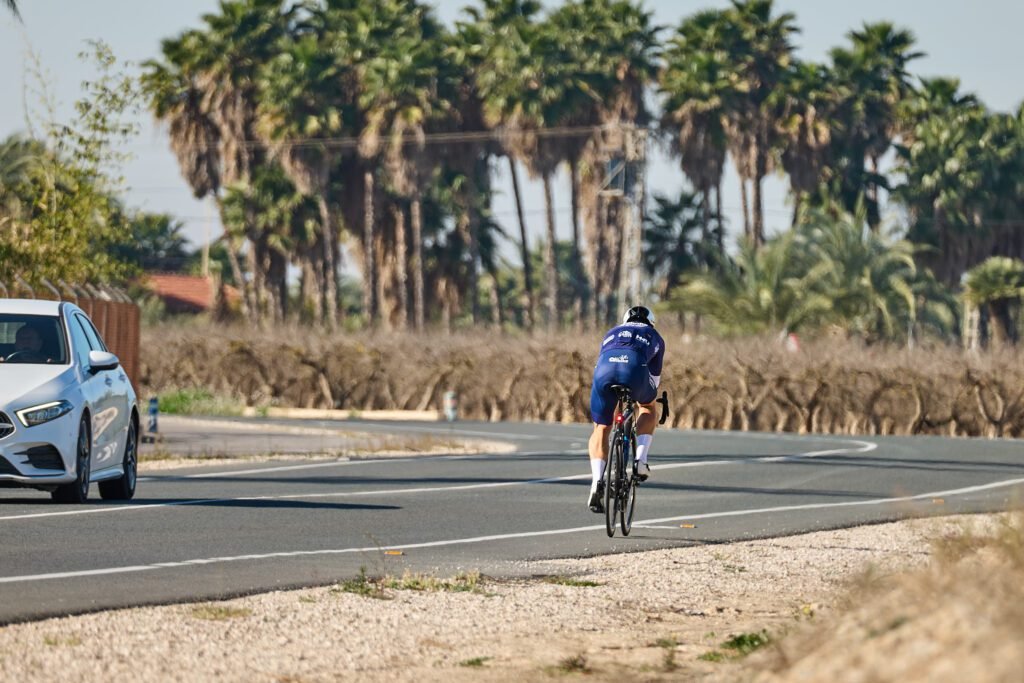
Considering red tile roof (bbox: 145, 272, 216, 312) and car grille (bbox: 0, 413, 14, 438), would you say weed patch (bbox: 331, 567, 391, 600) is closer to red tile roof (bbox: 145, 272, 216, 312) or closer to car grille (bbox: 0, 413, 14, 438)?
car grille (bbox: 0, 413, 14, 438)

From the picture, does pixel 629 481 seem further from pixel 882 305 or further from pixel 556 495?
pixel 882 305

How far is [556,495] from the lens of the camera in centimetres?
2017

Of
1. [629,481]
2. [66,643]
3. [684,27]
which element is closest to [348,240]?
[684,27]

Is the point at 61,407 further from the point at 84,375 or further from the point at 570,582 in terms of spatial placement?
the point at 570,582

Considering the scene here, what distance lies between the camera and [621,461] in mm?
14969

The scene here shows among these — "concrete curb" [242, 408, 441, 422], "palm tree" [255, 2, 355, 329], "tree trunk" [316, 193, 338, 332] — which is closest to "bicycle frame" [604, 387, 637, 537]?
"concrete curb" [242, 408, 441, 422]

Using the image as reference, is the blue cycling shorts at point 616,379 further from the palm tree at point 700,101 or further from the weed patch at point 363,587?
the palm tree at point 700,101

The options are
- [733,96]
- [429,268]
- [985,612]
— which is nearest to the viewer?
[985,612]

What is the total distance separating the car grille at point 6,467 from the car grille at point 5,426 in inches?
7.4

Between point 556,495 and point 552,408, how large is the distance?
89.2 ft

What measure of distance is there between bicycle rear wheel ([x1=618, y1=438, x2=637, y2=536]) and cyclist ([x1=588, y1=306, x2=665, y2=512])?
0.76 ft

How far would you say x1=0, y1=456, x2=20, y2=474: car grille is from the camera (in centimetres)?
1504

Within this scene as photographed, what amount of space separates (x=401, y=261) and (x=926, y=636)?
67.7 meters

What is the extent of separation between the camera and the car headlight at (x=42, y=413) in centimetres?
1512
